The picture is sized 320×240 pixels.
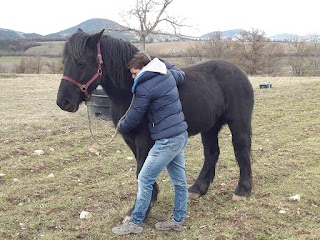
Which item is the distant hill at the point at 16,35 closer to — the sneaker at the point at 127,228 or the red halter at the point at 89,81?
the red halter at the point at 89,81

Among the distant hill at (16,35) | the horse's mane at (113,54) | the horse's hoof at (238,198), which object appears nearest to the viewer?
the horse's mane at (113,54)

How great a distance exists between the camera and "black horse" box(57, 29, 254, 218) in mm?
3936

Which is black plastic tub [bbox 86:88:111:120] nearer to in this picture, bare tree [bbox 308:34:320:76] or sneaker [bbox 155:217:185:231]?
sneaker [bbox 155:217:185:231]

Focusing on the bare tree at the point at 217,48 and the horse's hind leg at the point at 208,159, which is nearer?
the horse's hind leg at the point at 208,159

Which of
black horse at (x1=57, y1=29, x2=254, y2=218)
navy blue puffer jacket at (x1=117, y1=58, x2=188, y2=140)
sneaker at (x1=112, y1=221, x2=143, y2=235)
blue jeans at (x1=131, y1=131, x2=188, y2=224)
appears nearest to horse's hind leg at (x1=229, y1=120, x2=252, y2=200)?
black horse at (x1=57, y1=29, x2=254, y2=218)

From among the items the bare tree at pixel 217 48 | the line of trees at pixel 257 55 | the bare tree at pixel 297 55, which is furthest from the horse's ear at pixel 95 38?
the bare tree at pixel 297 55

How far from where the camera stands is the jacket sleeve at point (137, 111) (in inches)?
145

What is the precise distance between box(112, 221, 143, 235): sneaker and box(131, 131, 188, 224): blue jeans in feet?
0.21

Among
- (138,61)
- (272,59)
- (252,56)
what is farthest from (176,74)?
(272,59)

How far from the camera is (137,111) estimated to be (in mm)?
3746

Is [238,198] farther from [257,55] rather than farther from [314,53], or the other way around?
[314,53]

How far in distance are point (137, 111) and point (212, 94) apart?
1.32 meters

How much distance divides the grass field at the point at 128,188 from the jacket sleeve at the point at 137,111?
1.19 metres

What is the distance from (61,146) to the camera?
7730 mm
